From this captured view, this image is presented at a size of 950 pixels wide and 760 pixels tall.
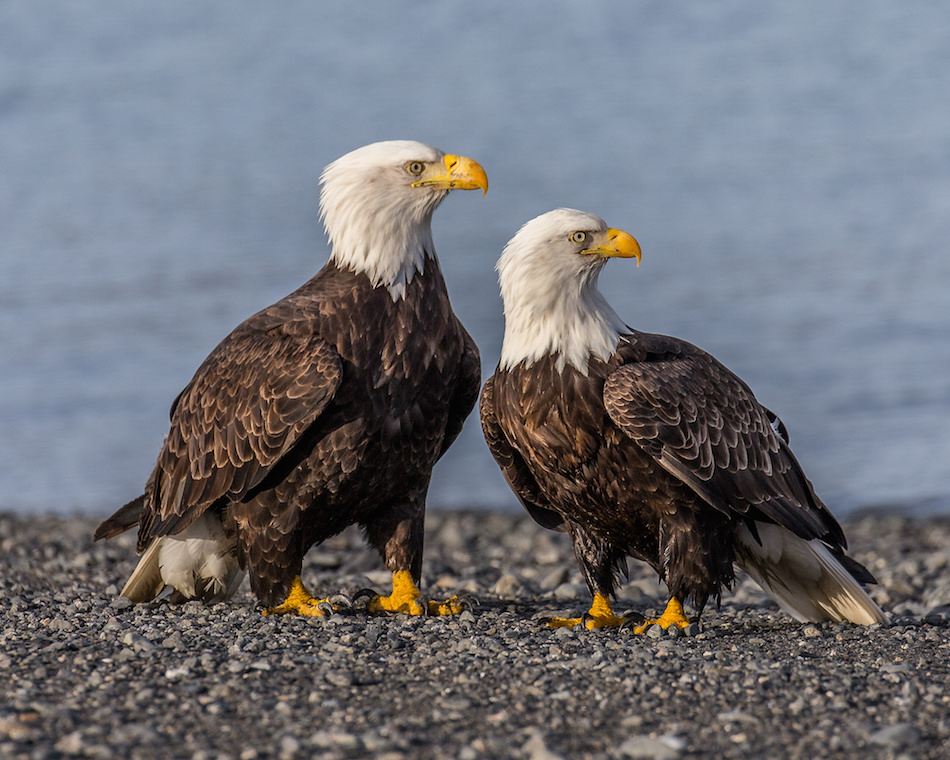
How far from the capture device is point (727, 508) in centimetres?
567

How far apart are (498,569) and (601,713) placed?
385cm

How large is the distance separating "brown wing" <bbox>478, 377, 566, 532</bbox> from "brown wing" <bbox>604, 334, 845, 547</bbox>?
0.61 metres

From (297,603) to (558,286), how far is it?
178 cm

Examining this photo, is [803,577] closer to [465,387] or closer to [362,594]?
[465,387]

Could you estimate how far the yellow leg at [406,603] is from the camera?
19.4ft

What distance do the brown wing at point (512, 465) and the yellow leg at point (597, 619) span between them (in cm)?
47

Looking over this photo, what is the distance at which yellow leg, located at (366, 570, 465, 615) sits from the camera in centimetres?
593

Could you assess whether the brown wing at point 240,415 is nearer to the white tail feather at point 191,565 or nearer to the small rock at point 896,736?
the white tail feather at point 191,565

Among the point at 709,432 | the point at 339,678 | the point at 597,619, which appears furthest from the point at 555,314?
the point at 339,678

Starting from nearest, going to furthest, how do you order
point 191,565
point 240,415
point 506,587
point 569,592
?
point 240,415 → point 191,565 → point 569,592 → point 506,587

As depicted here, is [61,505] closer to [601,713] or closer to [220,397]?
[220,397]

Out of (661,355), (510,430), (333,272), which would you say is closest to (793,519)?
(661,355)

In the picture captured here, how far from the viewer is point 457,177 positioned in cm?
587

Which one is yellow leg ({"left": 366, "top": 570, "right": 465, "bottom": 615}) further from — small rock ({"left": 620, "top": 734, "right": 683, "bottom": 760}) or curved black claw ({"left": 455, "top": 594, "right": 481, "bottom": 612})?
small rock ({"left": 620, "top": 734, "right": 683, "bottom": 760})
